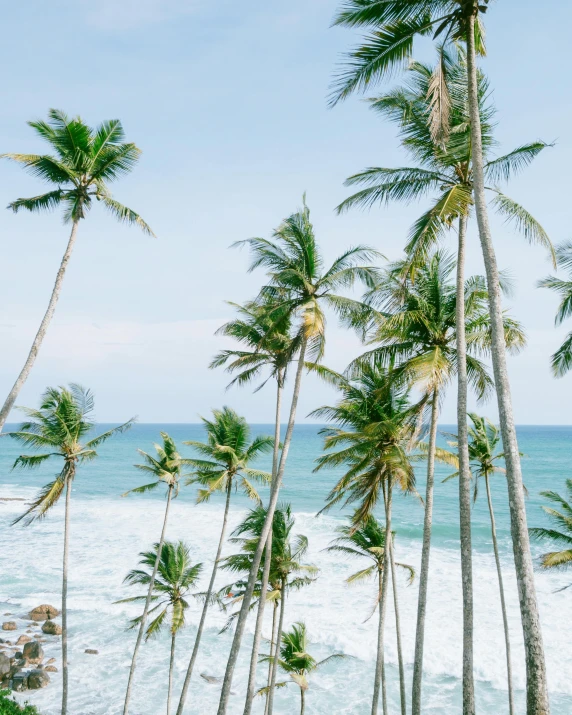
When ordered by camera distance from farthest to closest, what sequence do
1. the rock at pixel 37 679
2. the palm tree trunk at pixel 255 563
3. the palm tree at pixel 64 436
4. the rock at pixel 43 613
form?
the rock at pixel 43 613 < the rock at pixel 37 679 < the palm tree at pixel 64 436 < the palm tree trunk at pixel 255 563

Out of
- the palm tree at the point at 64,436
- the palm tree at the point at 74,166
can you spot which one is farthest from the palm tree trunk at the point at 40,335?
the palm tree at the point at 64,436

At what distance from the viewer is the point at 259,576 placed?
16297 mm

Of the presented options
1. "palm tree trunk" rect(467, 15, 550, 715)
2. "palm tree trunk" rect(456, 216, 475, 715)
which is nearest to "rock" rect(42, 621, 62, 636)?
"palm tree trunk" rect(456, 216, 475, 715)

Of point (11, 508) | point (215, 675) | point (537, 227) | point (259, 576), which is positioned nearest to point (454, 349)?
point (537, 227)

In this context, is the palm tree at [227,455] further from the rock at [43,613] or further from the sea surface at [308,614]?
the rock at [43,613]

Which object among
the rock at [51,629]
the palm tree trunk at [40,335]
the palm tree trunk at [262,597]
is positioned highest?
the palm tree trunk at [40,335]

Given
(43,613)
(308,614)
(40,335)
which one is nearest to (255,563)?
(40,335)

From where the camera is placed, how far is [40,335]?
11188mm

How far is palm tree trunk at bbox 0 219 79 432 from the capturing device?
422 inches

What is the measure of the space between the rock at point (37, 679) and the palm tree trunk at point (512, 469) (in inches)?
758

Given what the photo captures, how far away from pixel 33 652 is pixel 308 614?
1243 cm

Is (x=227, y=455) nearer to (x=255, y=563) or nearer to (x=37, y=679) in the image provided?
(x=255, y=563)

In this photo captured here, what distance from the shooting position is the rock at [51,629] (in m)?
24.6

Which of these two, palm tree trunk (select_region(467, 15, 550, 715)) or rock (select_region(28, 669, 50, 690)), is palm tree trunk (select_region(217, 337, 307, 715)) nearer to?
palm tree trunk (select_region(467, 15, 550, 715))
